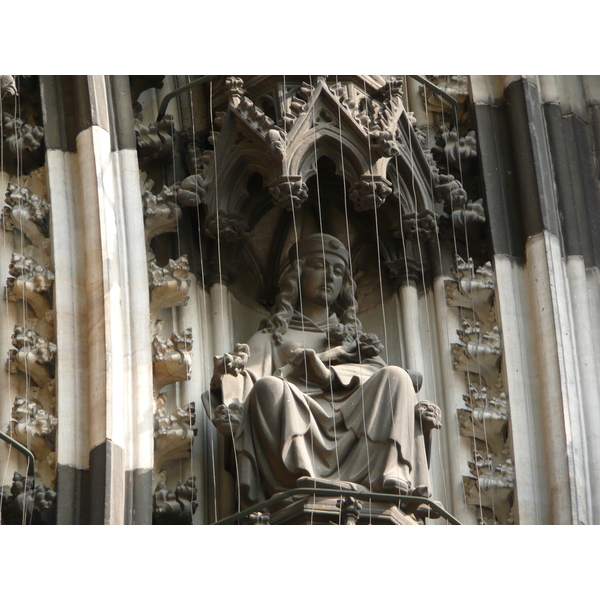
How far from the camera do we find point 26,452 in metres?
8.11

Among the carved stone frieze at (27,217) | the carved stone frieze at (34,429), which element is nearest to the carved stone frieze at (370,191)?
the carved stone frieze at (27,217)

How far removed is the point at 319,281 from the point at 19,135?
55.3 inches

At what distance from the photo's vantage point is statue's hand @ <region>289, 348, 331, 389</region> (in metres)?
8.70

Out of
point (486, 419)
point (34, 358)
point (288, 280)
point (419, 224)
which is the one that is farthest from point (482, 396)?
point (34, 358)

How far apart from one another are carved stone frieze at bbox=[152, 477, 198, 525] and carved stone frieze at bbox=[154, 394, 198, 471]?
0.14 metres

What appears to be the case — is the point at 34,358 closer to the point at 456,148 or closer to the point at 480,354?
the point at 480,354

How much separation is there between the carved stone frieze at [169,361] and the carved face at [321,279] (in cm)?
65

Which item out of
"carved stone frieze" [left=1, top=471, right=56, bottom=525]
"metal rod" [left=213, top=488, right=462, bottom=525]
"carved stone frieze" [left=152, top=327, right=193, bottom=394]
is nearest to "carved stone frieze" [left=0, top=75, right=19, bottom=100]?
"carved stone frieze" [left=152, top=327, right=193, bottom=394]

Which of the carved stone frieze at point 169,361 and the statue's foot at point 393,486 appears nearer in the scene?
the statue's foot at point 393,486

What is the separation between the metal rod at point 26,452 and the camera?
802cm

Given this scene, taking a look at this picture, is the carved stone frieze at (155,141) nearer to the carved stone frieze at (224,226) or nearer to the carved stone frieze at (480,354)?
the carved stone frieze at (224,226)

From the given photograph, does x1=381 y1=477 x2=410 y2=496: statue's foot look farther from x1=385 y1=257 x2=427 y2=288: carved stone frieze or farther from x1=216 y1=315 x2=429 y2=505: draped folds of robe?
x1=385 y1=257 x2=427 y2=288: carved stone frieze
